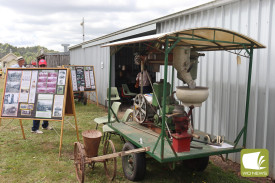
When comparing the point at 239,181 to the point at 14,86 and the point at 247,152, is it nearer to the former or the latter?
the point at 247,152

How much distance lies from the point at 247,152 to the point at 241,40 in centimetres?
170

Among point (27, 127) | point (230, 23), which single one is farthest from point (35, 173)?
point (230, 23)

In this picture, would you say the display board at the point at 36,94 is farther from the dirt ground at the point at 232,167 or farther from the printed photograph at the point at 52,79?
the dirt ground at the point at 232,167

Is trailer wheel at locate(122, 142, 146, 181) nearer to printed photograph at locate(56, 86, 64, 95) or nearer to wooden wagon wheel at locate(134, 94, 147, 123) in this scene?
wooden wagon wheel at locate(134, 94, 147, 123)

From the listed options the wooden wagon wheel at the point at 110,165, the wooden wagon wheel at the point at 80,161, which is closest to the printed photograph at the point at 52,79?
the wooden wagon wheel at the point at 80,161

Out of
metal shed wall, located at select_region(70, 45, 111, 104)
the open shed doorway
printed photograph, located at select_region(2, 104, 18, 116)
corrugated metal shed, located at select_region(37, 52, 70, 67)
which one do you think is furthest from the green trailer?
corrugated metal shed, located at select_region(37, 52, 70, 67)

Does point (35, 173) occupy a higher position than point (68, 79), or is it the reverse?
point (68, 79)

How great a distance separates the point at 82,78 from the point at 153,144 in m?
7.41

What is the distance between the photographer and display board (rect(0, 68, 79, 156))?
196 inches

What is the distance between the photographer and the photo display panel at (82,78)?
10.3 meters

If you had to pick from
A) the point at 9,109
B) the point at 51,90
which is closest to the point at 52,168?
the point at 51,90

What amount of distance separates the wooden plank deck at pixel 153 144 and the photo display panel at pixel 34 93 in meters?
1.32

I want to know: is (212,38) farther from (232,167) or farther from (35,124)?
(35,124)

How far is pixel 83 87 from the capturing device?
34.1 ft
